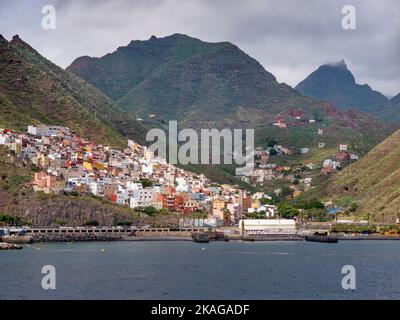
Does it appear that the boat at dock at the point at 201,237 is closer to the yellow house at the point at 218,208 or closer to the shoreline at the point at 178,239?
the shoreline at the point at 178,239

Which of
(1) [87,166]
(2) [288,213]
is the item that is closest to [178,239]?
(1) [87,166]

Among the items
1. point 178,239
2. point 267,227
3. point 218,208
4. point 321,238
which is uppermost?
point 218,208

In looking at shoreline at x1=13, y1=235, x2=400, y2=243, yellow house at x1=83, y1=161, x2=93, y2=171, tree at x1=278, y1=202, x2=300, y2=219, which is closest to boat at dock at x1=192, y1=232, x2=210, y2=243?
shoreline at x1=13, y1=235, x2=400, y2=243

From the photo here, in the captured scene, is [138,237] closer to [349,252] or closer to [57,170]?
[57,170]

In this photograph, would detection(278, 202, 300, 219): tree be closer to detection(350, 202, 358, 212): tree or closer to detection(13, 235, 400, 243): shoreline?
detection(350, 202, 358, 212): tree

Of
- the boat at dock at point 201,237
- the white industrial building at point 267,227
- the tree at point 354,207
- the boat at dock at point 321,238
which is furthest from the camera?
the tree at point 354,207

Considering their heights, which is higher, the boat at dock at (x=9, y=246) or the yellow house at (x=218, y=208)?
the yellow house at (x=218, y=208)

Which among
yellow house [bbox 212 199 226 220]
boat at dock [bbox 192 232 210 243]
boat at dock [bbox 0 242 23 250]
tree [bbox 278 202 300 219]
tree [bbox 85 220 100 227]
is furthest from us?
tree [bbox 278 202 300 219]

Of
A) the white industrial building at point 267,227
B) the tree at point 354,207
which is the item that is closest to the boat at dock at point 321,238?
the white industrial building at point 267,227

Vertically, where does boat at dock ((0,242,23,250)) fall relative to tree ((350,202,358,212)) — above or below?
below

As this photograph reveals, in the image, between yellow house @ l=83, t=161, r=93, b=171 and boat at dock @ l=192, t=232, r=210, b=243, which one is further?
yellow house @ l=83, t=161, r=93, b=171

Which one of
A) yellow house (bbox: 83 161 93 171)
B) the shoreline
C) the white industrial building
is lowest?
the shoreline

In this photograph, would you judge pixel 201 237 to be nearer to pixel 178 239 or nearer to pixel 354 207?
pixel 178 239
